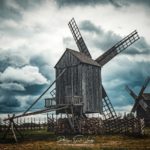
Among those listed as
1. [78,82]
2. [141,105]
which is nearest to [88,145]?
[78,82]

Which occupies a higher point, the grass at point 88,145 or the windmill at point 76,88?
the windmill at point 76,88

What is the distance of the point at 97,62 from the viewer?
38.8 meters

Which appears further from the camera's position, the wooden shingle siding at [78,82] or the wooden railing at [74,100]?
the wooden shingle siding at [78,82]

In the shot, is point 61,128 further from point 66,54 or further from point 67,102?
point 66,54

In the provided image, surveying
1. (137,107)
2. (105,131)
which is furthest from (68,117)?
(137,107)

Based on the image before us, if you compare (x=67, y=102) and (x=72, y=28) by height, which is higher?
(x=72, y=28)

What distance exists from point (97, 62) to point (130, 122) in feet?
38.6

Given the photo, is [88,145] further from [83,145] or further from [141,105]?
[141,105]

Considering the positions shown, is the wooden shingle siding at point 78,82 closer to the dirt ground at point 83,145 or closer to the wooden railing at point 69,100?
the wooden railing at point 69,100

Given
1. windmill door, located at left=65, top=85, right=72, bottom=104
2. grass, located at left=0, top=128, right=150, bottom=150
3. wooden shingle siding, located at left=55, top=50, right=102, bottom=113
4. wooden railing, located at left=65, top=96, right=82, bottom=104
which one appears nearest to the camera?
grass, located at left=0, top=128, right=150, bottom=150

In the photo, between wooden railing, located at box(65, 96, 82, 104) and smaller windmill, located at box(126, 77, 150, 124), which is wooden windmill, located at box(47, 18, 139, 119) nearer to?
wooden railing, located at box(65, 96, 82, 104)

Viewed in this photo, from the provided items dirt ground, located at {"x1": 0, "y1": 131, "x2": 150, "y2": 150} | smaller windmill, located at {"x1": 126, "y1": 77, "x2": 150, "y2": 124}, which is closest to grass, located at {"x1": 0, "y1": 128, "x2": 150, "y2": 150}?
dirt ground, located at {"x1": 0, "y1": 131, "x2": 150, "y2": 150}

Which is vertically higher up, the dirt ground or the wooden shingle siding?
the wooden shingle siding

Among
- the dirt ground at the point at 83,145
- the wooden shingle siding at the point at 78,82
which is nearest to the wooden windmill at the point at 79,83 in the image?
the wooden shingle siding at the point at 78,82
